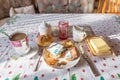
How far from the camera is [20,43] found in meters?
0.77

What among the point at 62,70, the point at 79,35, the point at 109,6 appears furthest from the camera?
the point at 109,6

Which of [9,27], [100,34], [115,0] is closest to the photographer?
[100,34]

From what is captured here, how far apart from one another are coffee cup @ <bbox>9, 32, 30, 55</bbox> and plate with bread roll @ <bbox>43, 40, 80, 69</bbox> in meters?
0.11

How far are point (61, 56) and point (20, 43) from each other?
0.22 m

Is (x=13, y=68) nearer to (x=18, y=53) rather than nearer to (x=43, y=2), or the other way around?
(x=18, y=53)

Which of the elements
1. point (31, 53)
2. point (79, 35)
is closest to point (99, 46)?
point (79, 35)

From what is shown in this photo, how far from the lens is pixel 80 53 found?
2.67ft

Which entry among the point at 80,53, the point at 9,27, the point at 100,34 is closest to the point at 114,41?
the point at 100,34

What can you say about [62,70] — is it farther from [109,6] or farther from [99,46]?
[109,6]

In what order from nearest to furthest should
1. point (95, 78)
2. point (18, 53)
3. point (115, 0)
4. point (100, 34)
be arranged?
point (95, 78) < point (18, 53) < point (100, 34) < point (115, 0)

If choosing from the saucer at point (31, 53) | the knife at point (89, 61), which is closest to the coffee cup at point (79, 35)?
the knife at point (89, 61)

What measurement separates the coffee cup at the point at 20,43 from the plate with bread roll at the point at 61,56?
0.35ft

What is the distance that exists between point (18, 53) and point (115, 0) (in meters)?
1.20

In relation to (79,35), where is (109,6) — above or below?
below
